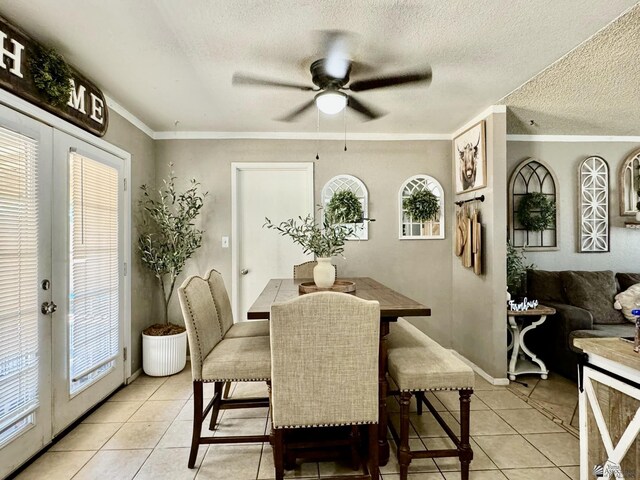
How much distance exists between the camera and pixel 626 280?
11.0 feet

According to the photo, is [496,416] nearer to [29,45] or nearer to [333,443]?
[333,443]

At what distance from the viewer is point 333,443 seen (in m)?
1.81

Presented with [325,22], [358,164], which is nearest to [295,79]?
[325,22]

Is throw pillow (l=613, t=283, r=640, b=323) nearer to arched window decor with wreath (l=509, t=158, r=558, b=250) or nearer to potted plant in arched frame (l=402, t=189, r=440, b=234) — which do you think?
arched window decor with wreath (l=509, t=158, r=558, b=250)

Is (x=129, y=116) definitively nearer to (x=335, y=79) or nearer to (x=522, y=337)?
(x=335, y=79)

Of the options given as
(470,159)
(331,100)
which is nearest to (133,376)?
(331,100)

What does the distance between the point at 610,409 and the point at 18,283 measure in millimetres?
2915

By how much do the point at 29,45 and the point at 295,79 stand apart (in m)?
1.56

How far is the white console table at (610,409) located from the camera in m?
1.29

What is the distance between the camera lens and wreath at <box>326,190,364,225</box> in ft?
11.4

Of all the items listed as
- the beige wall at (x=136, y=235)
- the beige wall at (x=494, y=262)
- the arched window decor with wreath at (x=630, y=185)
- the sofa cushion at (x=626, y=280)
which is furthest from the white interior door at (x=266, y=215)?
the arched window decor with wreath at (x=630, y=185)

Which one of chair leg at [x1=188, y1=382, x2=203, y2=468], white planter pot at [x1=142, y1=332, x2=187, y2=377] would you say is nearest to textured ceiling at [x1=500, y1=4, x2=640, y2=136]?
chair leg at [x1=188, y1=382, x2=203, y2=468]

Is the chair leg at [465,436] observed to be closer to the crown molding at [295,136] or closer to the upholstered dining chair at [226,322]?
the upholstered dining chair at [226,322]

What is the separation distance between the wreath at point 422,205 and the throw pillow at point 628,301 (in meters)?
1.84
